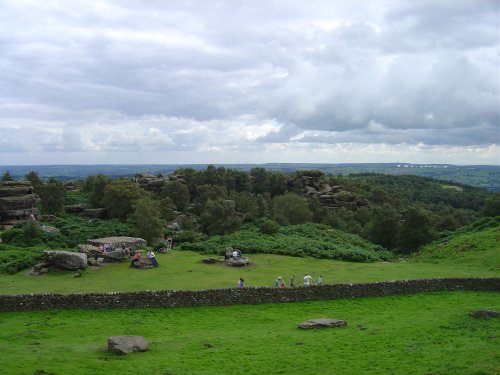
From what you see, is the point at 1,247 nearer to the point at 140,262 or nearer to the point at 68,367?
the point at 140,262

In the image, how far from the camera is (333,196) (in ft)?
385

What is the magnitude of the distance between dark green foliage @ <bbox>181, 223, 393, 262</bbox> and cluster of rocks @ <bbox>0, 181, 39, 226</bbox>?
3517cm

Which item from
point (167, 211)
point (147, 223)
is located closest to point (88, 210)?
point (167, 211)

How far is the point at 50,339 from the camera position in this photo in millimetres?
25172

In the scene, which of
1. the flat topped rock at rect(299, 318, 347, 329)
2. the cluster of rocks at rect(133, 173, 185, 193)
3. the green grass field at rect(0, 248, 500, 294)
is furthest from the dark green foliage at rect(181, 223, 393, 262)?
the cluster of rocks at rect(133, 173, 185, 193)

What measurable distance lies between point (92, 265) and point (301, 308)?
22057 millimetres

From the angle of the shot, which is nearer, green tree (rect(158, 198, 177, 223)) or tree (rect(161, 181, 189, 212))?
green tree (rect(158, 198, 177, 223))

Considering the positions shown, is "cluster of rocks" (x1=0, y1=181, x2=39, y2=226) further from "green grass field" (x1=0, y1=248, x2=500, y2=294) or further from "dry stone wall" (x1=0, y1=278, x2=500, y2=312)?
"dry stone wall" (x1=0, y1=278, x2=500, y2=312)

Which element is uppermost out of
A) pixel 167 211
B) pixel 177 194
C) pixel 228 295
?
pixel 177 194

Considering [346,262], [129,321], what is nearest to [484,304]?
[346,262]

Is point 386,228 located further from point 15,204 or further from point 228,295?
point 15,204

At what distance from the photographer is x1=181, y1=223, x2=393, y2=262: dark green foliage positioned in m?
53.6

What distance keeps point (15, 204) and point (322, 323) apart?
64.4 m

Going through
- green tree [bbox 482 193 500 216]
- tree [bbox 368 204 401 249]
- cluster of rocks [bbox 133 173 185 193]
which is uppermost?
cluster of rocks [bbox 133 173 185 193]
